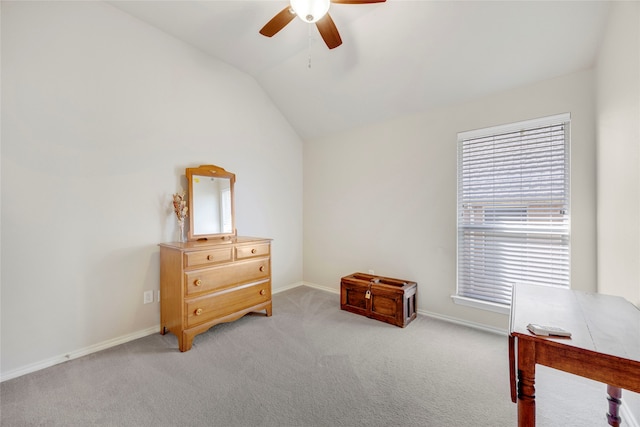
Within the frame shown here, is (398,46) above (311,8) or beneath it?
above

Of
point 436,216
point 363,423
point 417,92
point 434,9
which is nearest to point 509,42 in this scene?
point 434,9

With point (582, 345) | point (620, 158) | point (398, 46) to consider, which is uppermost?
point (398, 46)

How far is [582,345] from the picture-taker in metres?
0.92

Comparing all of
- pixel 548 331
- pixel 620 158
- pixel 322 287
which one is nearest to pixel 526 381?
pixel 548 331

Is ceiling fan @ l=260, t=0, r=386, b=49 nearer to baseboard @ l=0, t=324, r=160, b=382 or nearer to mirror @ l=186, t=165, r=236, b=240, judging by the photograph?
Result: mirror @ l=186, t=165, r=236, b=240

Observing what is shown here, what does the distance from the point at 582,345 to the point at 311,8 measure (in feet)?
7.34

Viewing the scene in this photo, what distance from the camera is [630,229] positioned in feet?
4.68

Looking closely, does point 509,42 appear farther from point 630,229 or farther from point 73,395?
point 73,395

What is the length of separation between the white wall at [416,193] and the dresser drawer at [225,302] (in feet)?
4.40

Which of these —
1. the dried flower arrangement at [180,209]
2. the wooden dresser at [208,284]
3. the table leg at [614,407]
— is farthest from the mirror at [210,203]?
the table leg at [614,407]

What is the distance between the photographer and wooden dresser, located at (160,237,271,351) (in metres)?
2.27

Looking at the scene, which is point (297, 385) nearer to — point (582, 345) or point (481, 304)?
point (582, 345)

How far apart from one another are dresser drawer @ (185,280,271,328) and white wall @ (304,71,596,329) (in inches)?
52.8

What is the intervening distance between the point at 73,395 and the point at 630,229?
Answer: 3.49m
